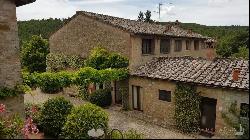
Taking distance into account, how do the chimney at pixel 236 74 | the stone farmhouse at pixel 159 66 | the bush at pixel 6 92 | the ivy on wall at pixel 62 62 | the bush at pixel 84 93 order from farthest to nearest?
the ivy on wall at pixel 62 62, the bush at pixel 84 93, the stone farmhouse at pixel 159 66, the chimney at pixel 236 74, the bush at pixel 6 92

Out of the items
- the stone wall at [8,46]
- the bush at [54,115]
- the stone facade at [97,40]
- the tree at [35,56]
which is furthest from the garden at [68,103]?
the tree at [35,56]

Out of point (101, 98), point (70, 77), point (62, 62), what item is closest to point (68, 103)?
point (70, 77)

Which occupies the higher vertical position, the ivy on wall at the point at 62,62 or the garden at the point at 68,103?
the ivy on wall at the point at 62,62

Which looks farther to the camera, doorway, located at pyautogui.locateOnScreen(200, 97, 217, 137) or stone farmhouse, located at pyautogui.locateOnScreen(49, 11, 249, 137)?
doorway, located at pyautogui.locateOnScreen(200, 97, 217, 137)

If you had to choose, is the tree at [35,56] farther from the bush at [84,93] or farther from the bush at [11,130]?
the bush at [11,130]

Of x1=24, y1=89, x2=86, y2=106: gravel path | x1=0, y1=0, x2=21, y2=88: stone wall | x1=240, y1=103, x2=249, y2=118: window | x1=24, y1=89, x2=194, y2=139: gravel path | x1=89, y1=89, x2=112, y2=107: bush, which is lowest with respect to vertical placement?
x1=24, y1=89, x2=194, y2=139: gravel path

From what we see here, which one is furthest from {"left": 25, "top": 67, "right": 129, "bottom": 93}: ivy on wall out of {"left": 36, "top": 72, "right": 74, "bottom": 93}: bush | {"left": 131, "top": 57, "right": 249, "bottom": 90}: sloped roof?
{"left": 131, "top": 57, "right": 249, "bottom": 90}: sloped roof

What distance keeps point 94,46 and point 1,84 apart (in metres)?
12.3

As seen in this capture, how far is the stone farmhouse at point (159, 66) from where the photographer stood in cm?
1747

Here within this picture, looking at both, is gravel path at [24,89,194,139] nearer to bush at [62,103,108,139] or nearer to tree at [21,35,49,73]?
bush at [62,103,108,139]

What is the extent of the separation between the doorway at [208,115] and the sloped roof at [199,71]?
1.27 metres

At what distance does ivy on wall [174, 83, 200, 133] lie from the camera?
60.7 ft

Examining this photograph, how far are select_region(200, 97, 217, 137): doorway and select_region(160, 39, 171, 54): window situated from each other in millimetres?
8711

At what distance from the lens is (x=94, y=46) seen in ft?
85.7
